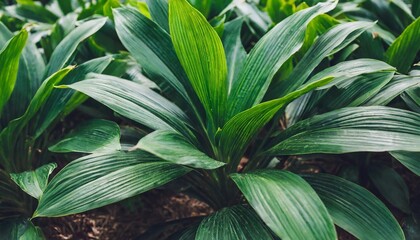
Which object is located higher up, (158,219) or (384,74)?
(384,74)

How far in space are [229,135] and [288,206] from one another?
280mm

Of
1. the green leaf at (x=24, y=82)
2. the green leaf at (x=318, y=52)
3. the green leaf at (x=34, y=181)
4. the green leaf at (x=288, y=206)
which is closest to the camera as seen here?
the green leaf at (x=288, y=206)

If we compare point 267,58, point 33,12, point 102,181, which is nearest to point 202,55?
point 267,58

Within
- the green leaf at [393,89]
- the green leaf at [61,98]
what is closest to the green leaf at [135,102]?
the green leaf at [61,98]

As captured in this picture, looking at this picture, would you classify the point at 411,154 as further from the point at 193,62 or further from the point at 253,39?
the point at 253,39

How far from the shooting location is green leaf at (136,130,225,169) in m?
1.01

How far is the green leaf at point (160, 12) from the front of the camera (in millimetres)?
1550

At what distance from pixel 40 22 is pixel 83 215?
1068 millimetres

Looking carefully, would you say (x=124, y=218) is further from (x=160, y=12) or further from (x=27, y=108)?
(x=160, y=12)

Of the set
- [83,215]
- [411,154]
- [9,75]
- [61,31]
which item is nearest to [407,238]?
[411,154]

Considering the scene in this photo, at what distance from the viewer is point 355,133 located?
1.13 meters

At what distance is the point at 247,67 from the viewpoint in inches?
51.0

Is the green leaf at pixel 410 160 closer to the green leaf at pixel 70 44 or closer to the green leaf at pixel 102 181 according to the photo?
the green leaf at pixel 102 181

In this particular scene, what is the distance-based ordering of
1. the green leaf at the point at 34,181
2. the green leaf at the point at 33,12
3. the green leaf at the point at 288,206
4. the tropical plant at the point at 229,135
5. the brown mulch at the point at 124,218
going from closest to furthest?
the green leaf at the point at 288,206 → the tropical plant at the point at 229,135 → the green leaf at the point at 34,181 → the brown mulch at the point at 124,218 → the green leaf at the point at 33,12
